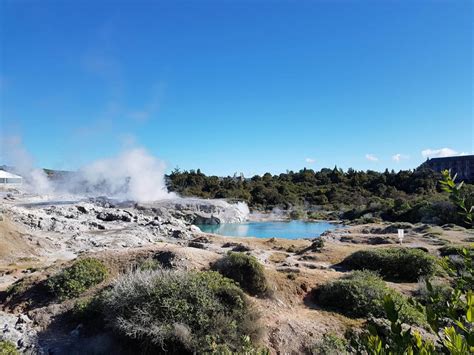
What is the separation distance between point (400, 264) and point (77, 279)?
35.2 ft

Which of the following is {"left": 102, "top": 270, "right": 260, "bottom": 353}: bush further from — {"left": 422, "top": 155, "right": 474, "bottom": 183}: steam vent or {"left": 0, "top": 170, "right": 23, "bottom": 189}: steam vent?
{"left": 422, "top": 155, "right": 474, "bottom": 183}: steam vent

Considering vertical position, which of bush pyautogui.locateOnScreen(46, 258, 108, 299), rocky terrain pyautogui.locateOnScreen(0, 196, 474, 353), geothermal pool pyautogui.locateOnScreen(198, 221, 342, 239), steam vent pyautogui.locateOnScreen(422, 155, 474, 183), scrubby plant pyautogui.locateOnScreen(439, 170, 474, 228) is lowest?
geothermal pool pyautogui.locateOnScreen(198, 221, 342, 239)

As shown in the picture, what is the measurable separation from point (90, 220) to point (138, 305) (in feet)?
101

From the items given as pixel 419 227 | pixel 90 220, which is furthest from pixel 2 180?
pixel 419 227

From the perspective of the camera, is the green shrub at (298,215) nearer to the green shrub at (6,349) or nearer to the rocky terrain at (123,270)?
the rocky terrain at (123,270)

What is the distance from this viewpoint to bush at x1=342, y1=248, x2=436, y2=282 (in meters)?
13.0

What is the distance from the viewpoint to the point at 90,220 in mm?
35875

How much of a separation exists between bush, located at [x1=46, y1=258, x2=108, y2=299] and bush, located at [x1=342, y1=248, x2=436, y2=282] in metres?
8.80

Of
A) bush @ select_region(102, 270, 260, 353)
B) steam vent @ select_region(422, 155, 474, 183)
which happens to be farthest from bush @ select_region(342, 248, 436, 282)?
steam vent @ select_region(422, 155, 474, 183)

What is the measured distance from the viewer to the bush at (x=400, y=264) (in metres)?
13.0

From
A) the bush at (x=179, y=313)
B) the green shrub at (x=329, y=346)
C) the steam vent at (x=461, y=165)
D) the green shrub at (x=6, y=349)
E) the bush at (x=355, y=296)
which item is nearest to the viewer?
the green shrub at (x=6, y=349)

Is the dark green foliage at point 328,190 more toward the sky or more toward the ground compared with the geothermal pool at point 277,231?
more toward the sky

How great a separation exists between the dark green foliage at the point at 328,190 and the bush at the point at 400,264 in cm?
3631

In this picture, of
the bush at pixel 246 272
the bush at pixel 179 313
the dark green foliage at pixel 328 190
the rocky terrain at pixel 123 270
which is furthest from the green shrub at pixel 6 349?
the dark green foliage at pixel 328 190
